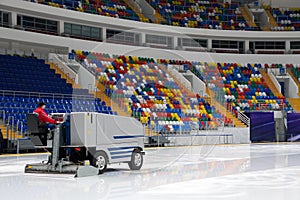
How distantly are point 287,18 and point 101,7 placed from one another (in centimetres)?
1884

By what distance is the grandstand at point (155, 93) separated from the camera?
10.6 m

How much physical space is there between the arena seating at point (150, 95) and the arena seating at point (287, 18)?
14062 millimetres

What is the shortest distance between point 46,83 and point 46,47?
591 cm

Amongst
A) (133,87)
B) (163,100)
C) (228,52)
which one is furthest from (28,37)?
(228,52)

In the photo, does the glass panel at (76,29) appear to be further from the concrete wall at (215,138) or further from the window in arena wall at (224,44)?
the window in arena wall at (224,44)

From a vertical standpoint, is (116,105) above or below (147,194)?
above

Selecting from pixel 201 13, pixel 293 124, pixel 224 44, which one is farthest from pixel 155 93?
pixel 201 13

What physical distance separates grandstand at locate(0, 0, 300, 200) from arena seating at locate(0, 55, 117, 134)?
84 millimetres

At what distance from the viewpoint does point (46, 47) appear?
3198cm

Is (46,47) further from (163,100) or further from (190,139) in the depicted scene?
(190,139)

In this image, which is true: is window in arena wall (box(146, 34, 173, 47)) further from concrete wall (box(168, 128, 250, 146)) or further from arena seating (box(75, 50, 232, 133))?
concrete wall (box(168, 128, 250, 146))

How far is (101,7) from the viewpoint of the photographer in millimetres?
36719

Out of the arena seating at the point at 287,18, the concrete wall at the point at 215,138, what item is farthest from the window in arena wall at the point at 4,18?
the arena seating at the point at 287,18

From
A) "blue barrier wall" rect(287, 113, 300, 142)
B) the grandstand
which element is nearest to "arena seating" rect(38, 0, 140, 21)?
the grandstand
